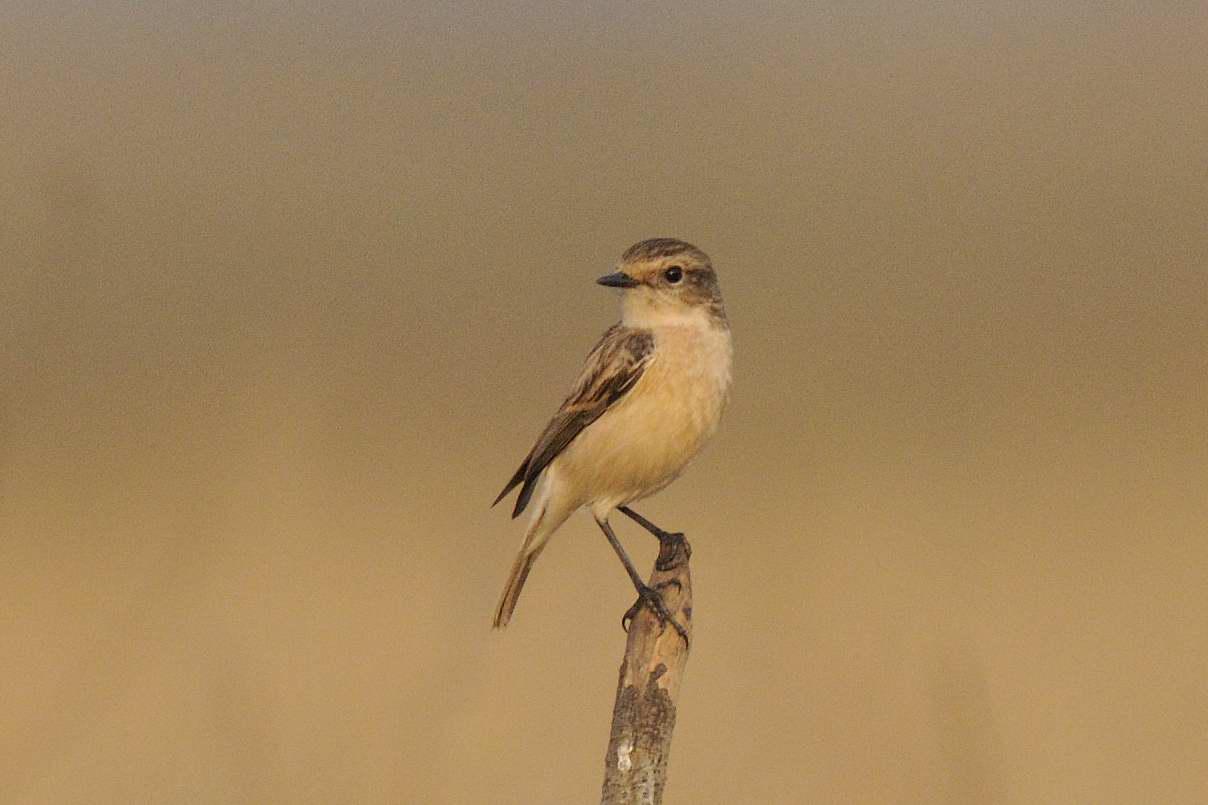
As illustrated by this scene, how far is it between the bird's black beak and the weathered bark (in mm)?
1647

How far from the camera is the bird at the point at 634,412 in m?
4.69

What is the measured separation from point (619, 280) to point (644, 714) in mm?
2434

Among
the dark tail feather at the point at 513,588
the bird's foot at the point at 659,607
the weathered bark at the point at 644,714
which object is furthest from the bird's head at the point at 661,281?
the weathered bark at the point at 644,714

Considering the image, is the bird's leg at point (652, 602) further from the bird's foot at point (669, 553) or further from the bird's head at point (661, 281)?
the bird's head at point (661, 281)

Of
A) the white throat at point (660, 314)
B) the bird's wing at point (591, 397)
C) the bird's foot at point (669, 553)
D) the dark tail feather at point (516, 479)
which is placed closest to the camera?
the dark tail feather at point (516, 479)

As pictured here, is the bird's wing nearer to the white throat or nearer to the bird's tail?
the bird's tail

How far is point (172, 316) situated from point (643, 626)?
660 cm

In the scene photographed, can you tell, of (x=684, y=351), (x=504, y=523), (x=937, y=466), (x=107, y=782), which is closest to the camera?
(x=684, y=351)

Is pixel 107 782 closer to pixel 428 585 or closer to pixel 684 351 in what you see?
pixel 428 585

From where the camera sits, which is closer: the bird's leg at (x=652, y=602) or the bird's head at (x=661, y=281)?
the bird's leg at (x=652, y=602)

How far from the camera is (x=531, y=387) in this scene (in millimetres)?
8492

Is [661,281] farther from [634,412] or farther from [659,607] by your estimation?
[659,607]

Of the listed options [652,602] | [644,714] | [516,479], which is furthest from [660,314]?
[644,714]

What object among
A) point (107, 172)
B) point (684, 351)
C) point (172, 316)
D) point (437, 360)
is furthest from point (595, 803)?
point (107, 172)
